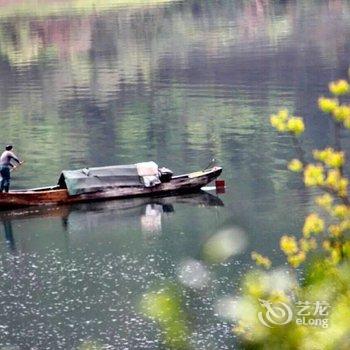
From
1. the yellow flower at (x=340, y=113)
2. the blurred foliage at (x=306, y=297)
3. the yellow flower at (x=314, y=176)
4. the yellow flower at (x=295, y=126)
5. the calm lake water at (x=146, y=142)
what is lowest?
the calm lake water at (x=146, y=142)

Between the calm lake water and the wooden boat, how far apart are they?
17.4 inches

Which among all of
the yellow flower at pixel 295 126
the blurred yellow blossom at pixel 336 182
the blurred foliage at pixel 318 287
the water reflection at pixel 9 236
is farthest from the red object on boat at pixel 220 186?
the yellow flower at pixel 295 126

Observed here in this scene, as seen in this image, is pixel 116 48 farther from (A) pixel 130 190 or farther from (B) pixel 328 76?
(A) pixel 130 190

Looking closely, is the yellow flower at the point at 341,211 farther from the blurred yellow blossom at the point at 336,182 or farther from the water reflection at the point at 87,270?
the water reflection at the point at 87,270

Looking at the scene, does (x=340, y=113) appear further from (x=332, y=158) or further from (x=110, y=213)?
A: (x=110, y=213)

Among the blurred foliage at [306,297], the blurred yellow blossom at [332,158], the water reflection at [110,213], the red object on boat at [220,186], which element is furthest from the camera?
the red object on boat at [220,186]

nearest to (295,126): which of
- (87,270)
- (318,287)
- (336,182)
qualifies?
(336,182)

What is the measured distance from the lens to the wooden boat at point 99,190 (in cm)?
3369

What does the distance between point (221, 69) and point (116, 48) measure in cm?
1858

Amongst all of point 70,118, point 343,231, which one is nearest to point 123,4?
point 70,118

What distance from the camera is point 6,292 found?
25109 mm

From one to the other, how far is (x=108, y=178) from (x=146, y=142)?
1183 centimetres

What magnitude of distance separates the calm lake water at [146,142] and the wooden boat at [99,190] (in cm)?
44

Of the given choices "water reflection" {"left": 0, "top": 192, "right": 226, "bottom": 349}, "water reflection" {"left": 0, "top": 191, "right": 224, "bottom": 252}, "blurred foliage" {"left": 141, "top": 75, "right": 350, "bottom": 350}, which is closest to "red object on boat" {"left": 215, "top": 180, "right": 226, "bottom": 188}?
"water reflection" {"left": 0, "top": 191, "right": 224, "bottom": 252}
